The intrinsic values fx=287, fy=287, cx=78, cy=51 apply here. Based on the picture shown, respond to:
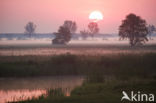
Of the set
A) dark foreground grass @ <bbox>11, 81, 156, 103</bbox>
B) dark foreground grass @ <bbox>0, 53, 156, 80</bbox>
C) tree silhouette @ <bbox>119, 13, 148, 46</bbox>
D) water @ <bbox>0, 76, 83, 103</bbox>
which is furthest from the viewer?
tree silhouette @ <bbox>119, 13, 148, 46</bbox>

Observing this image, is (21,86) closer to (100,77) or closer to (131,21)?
(100,77)

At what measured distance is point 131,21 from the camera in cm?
6172

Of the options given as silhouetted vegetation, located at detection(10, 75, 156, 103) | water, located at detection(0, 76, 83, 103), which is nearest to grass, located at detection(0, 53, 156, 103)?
water, located at detection(0, 76, 83, 103)

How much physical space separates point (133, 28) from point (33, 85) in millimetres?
42612

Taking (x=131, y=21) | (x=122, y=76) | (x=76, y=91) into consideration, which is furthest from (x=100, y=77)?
(x=131, y=21)

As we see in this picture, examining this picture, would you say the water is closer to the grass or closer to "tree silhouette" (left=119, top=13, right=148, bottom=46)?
the grass

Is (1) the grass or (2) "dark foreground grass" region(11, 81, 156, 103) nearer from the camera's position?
(2) "dark foreground grass" region(11, 81, 156, 103)

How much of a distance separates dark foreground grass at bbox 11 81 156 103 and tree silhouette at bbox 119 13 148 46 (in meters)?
45.0

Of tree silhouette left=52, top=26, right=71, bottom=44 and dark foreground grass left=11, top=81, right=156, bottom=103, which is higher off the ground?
tree silhouette left=52, top=26, right=71, bottom=44

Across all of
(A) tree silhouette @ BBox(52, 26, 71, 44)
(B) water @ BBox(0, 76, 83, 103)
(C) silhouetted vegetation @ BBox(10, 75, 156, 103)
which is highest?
(A) tree silhouette @ BBox(52, 26, 71, 44)

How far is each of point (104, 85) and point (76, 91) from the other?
6.35 feet

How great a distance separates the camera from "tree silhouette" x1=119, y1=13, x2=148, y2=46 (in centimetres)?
6150

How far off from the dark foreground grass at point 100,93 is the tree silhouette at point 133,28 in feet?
148

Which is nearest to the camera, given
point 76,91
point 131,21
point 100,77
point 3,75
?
point 76,91
